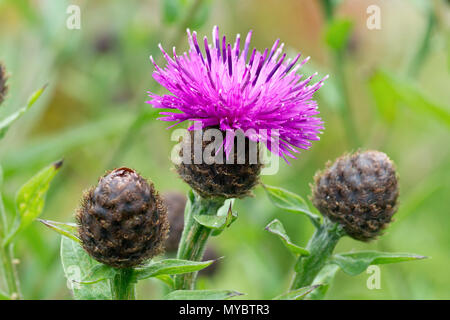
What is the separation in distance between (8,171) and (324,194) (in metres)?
1.70

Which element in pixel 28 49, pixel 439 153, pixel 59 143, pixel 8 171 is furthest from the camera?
pixel 439 153

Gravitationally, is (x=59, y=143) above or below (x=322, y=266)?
above

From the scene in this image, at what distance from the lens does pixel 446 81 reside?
5059 mm

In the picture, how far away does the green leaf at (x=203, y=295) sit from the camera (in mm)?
1481

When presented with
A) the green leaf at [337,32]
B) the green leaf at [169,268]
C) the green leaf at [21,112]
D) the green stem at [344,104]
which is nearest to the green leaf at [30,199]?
the green leaf at [21,112]

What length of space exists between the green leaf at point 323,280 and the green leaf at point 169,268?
22.1 inches

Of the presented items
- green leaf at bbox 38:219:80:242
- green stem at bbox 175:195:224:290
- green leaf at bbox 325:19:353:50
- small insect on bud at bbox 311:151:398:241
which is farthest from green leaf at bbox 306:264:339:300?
green leaf at bbox 325:19:353:50

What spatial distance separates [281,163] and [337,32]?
1.22 m

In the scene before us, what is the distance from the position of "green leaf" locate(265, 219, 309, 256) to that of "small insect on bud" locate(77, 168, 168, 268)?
0.36 m

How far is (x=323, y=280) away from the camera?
76.2 inches

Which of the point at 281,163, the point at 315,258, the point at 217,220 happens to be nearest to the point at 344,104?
the point at 281,163

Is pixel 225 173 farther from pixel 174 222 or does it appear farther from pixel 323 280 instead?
pixel 174 222
